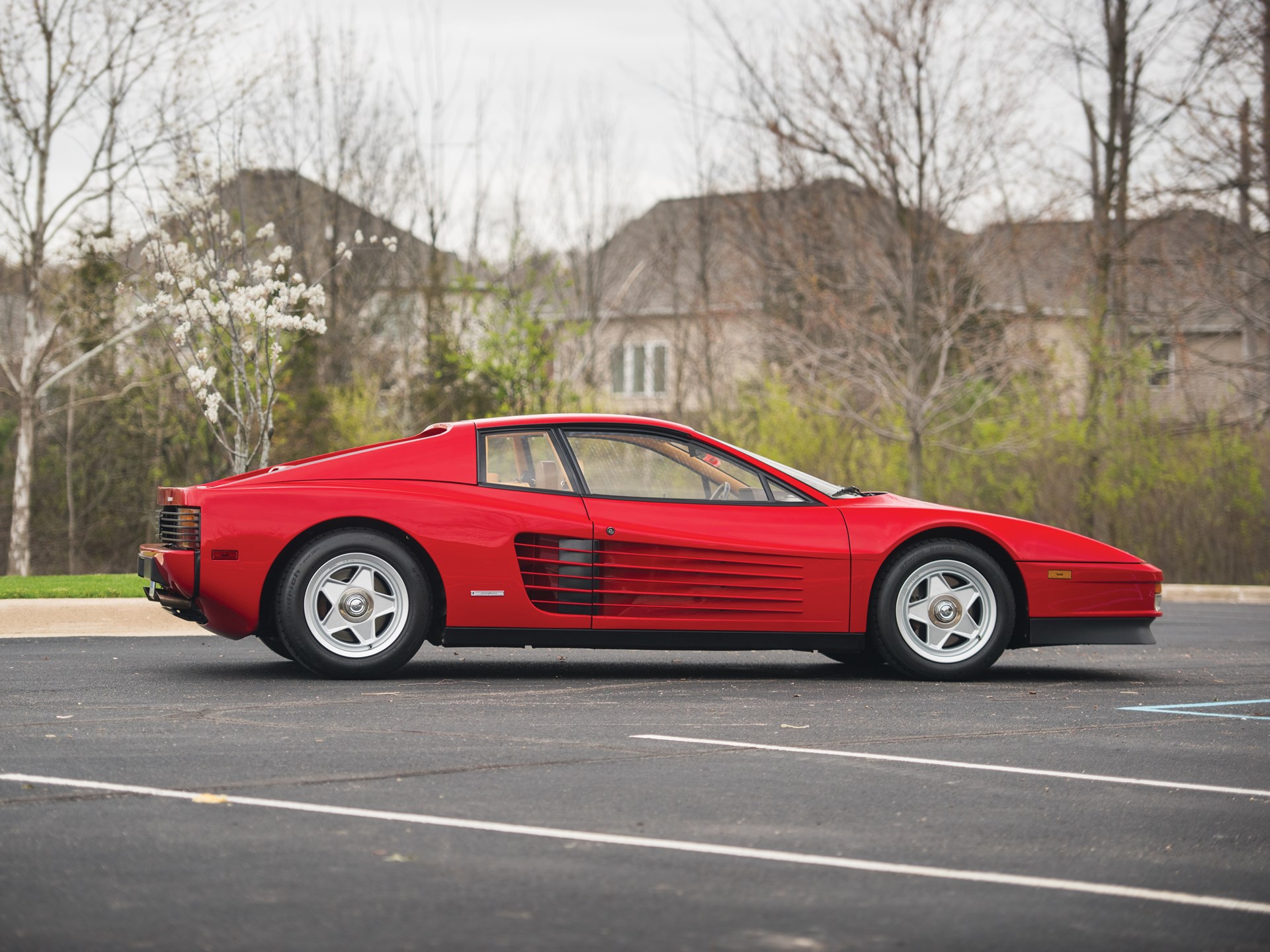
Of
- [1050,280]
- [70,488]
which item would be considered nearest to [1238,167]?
[1050,280]

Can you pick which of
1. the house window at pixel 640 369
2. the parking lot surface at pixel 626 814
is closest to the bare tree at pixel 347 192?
the house window at pixel 640 369

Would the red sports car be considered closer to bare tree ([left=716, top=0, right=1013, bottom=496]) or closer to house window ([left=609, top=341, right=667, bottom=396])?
bare tree ([left=716, top=0, right=1013, bottom=496])

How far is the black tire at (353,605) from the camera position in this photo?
279 inches

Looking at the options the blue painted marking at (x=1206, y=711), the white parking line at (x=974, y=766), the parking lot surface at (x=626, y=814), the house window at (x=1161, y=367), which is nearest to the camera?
the parking lot surface at (x=626, y=814)

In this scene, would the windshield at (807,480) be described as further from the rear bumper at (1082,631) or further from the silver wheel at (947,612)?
the rear bumper at (1082,631)

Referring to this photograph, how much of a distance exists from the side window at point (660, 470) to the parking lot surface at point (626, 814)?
1000mm

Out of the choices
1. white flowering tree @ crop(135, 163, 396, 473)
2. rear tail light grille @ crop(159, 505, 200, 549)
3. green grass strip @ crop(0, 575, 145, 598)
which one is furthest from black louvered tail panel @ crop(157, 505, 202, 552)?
white flowering tree @ crop(135, 163, 396, 473)

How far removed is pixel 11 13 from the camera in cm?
1695

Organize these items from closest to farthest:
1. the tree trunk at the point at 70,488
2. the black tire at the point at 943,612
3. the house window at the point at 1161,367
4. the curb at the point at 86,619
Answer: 1. the black tire at the point at 943,612
2. the curb at the point at 86,619
3. the house window at the point at 1161,367
4. the tree trunk at the point at 70,488

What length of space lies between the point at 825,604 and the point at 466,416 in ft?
45.8

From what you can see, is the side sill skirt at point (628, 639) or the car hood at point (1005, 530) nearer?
the side sill skirt at point (628, 639)

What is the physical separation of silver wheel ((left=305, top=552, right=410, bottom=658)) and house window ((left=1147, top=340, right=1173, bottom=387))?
42.0 feet

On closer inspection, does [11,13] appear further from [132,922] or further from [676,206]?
[132,922]

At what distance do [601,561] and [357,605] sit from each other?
1.24 meters
